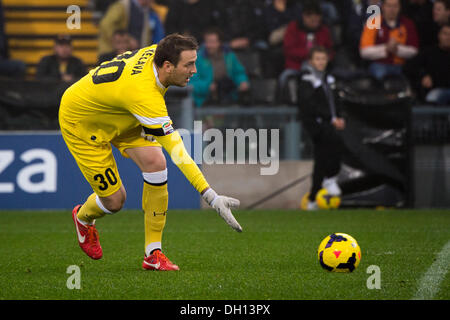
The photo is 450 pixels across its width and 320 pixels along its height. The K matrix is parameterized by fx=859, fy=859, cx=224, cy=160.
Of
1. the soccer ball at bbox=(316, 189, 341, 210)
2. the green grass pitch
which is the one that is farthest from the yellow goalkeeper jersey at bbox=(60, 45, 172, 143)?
the soccer ball at bbox=(316, 189, 341, 210)

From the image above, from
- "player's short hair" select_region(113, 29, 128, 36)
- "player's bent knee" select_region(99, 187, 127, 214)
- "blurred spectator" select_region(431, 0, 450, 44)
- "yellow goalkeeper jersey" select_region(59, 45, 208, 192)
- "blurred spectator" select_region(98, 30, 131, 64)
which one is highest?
"blurred spectator" select_region(431, 0, 450, 44)

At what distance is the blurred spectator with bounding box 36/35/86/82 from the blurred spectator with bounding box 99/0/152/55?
0.88 metres

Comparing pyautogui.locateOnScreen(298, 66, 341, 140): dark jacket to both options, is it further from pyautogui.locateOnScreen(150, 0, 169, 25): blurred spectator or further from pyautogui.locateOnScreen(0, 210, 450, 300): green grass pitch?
pyautogui.locateOnScreen(150, 0, 169, 25): blurred spectator

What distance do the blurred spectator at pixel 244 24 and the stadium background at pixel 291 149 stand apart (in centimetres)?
194

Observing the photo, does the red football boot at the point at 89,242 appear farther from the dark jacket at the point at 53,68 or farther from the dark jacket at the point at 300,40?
the dark jacket at the point at 300,40

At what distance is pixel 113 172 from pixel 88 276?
3.25 ft

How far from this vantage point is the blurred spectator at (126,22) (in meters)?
14.2

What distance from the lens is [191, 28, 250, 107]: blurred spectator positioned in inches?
520

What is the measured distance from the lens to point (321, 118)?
1195cm

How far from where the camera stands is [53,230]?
32.8 ft

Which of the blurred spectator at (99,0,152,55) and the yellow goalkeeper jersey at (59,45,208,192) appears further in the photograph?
the blurred spectator at (99,0,152,55)

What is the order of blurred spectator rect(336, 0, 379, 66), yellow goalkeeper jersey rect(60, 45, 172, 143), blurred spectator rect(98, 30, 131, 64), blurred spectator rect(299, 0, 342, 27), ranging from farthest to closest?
blurred spectator rect(299, 0, 342, 27) < blurred spectator rect(336, 0, 379, 66) < blurred spectator rect(98, 30, 131, 64) < yellow goalkeeper jersey rect(60, 45, 172, 143)

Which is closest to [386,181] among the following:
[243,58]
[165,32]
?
[243,58]

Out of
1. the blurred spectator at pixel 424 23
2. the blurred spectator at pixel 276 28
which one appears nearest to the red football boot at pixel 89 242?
the blurred spectator at pixel 276 28
